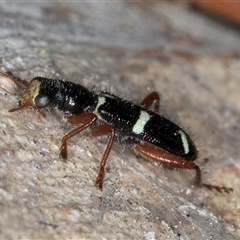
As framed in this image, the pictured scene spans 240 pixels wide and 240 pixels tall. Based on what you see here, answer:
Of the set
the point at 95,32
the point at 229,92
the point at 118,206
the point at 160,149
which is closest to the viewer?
the point at 118,206

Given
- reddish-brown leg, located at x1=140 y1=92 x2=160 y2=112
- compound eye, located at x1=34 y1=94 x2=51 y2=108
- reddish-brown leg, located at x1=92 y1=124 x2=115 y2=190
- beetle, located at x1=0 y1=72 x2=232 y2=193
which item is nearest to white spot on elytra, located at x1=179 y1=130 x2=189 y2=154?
beetle, located at x1=0 y1=72 x2=232 y2=193

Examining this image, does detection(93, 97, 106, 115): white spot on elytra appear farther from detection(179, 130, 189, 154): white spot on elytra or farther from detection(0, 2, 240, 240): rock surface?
detection(179, 130, 189, 154): white spot on elytra

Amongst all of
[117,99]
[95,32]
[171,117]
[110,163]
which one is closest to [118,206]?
[110,163]

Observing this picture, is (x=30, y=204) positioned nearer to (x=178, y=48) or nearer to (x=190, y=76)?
(x=190, y=76)

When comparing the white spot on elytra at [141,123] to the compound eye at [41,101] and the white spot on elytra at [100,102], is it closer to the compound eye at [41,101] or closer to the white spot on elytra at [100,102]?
the white spot on elytra at [100,102]

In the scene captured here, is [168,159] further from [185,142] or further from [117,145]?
[117,145]
